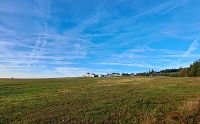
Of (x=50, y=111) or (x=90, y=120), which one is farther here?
(x=50, y=111)

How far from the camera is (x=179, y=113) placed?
796 inches

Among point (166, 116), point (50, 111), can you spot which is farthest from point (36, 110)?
point (166, 116)

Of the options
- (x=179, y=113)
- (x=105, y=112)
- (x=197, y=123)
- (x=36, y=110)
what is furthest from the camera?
(x=36, y=110)

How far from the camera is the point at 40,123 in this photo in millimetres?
18406

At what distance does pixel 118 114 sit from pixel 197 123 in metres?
4.90

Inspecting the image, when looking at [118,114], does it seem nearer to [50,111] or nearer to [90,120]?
[90,120]

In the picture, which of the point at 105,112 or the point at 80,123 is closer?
the point at 80,123

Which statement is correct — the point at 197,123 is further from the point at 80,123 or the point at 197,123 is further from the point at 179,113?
the point at 80,123

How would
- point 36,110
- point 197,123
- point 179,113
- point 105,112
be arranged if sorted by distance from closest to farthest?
point 197,123
point 179,113
point 105,112
point 36,110

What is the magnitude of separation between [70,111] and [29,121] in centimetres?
387

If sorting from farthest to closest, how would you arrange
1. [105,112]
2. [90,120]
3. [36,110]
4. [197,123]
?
[36,110] < [105,112] < [90,120] < [197,123]

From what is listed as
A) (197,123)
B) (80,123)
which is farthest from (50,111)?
(197,123)

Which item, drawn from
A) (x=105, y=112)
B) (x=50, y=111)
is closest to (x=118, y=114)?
(x=105, y=112)

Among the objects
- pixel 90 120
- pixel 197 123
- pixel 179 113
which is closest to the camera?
pixel 197 123
